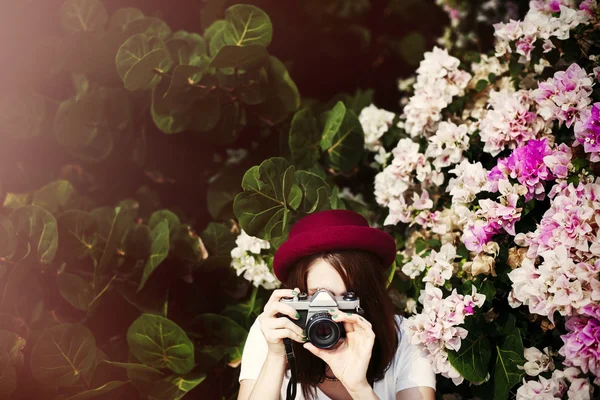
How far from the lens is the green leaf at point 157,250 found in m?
1.36

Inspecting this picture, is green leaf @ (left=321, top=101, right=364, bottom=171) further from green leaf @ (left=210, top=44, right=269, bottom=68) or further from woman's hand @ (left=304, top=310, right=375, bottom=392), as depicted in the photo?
woman's hand @ (left=304, top=310, right=375, bottom=392)

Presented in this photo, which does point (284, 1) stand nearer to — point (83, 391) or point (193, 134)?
point (193, 134)

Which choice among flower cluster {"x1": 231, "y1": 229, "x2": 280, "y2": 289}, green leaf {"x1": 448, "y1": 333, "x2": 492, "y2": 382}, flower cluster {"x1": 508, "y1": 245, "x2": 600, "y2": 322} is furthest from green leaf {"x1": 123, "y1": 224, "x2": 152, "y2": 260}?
flower cluster {"x1": 508, "y1": 245, "x2": 600, "y2": 322}

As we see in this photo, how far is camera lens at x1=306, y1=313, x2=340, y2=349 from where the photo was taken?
1.06 m

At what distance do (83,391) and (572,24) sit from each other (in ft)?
4.61

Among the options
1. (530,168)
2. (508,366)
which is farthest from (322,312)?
(530,168)

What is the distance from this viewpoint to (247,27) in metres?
1.43

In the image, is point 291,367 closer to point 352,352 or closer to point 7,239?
point 352,352

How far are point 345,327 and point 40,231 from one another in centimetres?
80

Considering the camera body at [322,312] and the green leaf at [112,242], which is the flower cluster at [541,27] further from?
the green leaf at [112,242]

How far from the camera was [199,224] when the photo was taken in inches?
66.3

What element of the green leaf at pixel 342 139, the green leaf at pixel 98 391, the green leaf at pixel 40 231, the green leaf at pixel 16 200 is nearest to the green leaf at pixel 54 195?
the green leaf at pixel 16 200

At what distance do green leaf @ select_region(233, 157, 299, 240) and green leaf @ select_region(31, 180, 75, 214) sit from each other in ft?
1.97

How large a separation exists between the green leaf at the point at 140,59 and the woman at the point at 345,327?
57cm
